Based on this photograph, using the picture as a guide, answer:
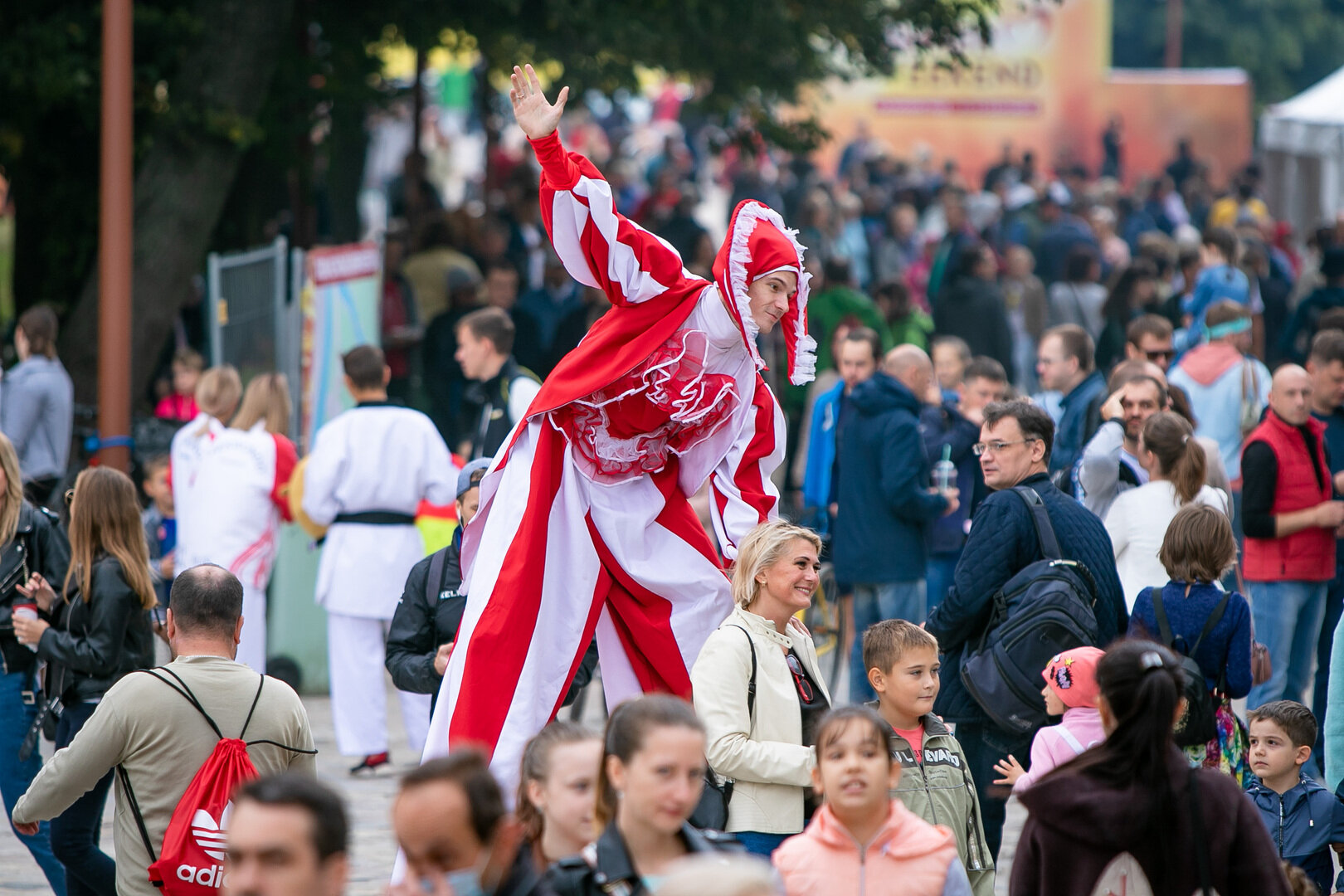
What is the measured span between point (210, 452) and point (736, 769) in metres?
4.74

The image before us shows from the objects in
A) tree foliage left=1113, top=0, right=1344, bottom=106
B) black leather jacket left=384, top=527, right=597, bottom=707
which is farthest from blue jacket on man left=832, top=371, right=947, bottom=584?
tree foliage left=1113, top=0, right=1344, bottom=106

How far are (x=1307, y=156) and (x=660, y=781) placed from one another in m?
20.6

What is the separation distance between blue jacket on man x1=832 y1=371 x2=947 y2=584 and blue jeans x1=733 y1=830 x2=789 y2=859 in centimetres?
391

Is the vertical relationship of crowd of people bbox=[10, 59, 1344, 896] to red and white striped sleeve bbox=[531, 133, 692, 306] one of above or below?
below

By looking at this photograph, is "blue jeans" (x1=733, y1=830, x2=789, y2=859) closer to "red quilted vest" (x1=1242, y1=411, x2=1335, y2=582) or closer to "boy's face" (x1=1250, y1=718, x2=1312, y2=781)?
"boy's face" (x1=1250, y1=718, x2=1312, y2=781)

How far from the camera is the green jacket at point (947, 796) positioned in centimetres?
487

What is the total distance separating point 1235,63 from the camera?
39.0m

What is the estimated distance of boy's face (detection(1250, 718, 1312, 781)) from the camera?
5.67 metres

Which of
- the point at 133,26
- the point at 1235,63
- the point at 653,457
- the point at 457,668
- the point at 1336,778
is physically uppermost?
the point at 1235,63

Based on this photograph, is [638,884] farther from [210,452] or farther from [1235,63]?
[1235,63]

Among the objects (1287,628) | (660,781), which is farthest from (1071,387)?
(660,781)

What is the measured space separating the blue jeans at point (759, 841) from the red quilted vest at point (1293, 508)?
13.0 ft

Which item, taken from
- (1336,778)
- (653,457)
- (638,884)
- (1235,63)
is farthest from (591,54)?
(1235,63)

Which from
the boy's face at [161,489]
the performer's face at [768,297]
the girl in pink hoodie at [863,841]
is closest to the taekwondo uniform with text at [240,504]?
the boy's face at [161,489]
